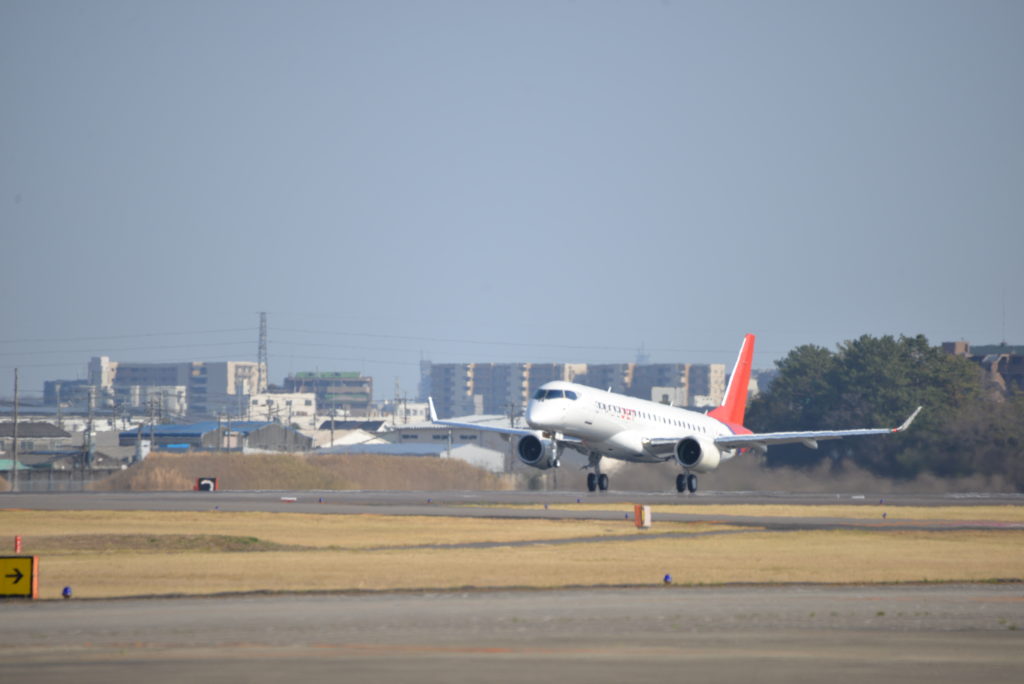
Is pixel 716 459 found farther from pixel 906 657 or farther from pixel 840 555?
pixel 906 657

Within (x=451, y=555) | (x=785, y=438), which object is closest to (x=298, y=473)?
(x=785, y=438)

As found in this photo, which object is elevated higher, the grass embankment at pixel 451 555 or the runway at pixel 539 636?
the runway at pixel 539 636

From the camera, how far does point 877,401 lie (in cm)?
11612

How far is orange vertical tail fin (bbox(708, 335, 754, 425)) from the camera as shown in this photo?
8406 centimetres

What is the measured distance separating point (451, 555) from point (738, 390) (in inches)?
2182

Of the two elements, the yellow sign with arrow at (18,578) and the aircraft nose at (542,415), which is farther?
the aircraft nose at (542,415)

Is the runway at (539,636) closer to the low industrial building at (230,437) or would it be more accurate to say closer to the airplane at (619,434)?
the airplane at (619,434)

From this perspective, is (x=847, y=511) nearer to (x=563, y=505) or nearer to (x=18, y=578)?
(x=563, y=505)

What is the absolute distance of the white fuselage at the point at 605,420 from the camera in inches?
2564

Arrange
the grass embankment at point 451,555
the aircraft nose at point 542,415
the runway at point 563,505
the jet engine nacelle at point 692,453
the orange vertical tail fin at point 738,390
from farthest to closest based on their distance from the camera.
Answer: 1. the orange vertical tail fin at point 738,390
2. the jet engine nacelle at point 692,453
3. the aircraft nose at point 542,415
4. the runway at point 563,505
5. the grass embankment at point 451,555

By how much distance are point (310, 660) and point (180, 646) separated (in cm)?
221

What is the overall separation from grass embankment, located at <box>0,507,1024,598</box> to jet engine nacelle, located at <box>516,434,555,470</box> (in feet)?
71.8

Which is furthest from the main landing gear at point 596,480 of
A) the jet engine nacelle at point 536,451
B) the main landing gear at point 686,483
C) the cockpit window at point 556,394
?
the cockpit window at point 556,394

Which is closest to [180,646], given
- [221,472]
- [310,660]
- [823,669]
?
[310,660]
